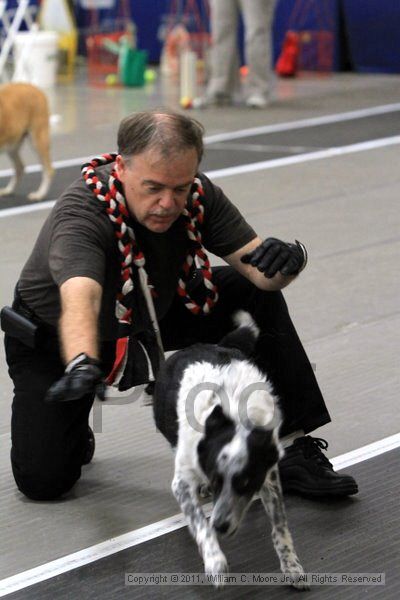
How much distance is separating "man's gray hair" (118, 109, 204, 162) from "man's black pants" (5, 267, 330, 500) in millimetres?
593

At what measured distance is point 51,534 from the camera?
300 centimetres

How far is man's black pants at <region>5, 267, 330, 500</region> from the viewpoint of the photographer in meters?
3.13

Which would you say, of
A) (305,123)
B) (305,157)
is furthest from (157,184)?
(305,123)

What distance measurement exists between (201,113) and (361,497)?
25.0 feet

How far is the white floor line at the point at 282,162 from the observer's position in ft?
22.7

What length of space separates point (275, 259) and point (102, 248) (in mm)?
479

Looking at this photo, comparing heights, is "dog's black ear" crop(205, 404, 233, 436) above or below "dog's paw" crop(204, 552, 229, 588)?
above

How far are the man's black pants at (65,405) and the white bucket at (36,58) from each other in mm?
8437

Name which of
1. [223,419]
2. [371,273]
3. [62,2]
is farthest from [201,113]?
[223,419]

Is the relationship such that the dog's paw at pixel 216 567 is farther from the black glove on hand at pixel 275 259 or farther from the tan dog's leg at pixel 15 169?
the tan dog's leg at pixel 15 169

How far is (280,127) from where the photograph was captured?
939cm

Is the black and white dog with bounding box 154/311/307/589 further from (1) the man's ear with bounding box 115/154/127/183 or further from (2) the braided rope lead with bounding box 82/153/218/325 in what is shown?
(1) the man's ear with bounding box 115/154/127/183

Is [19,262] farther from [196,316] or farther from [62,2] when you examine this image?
[62,2]

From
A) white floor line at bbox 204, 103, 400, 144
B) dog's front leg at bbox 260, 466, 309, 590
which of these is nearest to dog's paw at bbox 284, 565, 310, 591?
dog's front leg at bbox 260, 466, 309, 590
